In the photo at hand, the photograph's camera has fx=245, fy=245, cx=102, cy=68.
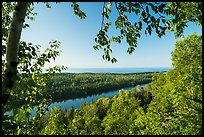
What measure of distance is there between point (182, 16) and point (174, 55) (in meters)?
18.3

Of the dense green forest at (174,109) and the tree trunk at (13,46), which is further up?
the tree trunk at (13,46)

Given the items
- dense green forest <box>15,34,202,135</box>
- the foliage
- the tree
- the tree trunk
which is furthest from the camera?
dense green forest <box>15,34,202,135</box>

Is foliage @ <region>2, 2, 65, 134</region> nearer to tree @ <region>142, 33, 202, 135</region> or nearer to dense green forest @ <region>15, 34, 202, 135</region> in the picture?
dense green forest @ <region>15, 34, 202, 135</region>

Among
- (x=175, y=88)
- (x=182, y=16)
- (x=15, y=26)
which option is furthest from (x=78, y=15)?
(x=175, y=88)

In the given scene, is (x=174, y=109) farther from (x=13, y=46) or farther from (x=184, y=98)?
(x=13, y=46)

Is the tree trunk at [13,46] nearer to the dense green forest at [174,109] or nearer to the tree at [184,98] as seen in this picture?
the dense green forest at [174,109]

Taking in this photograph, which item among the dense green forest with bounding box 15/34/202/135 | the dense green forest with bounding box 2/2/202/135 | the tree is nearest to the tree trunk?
the dense green forest with bounding box 2/2/202/135

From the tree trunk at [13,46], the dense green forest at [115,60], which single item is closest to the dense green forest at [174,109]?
the dense green forest at [115,60]

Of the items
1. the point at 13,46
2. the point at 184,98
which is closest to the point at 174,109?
the point at 184,98

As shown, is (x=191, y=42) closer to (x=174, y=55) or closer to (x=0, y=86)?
(x=174, y=55)

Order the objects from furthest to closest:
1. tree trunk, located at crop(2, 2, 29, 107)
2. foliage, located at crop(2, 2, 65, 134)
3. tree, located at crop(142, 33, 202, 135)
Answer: tree, located at crop(142, 33, 202, 135), foliage, located at crop(2, 2, 65, 134), tree trunk, located at crop(2, 2, 29, 107)

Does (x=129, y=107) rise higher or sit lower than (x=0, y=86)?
lower

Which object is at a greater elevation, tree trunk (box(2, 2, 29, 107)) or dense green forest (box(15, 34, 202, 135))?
tree trunk (box(2, 2, 29, 107))

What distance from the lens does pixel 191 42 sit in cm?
2052
